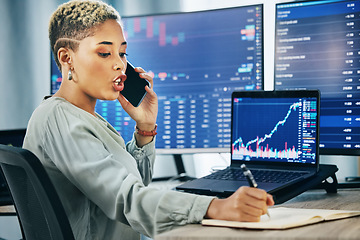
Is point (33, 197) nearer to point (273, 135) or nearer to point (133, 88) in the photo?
point (133, 88)

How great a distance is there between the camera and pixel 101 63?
1.12m

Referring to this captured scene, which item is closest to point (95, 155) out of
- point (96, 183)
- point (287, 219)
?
point (96, 183)

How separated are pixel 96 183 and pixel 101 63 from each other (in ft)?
0.97

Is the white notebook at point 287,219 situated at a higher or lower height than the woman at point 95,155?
lower

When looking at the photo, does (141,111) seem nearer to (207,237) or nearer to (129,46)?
(129,46)

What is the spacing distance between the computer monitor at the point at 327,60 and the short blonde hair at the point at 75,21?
2.25 ft

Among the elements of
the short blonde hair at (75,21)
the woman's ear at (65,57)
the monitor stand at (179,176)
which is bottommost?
the monitor stand at (179,176)

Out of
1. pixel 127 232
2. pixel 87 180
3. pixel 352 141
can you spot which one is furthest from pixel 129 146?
pixel 352 141

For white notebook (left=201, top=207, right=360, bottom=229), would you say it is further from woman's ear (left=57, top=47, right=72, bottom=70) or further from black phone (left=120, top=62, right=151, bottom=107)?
black phone (left=120, top=62, right=151, bottom=107)

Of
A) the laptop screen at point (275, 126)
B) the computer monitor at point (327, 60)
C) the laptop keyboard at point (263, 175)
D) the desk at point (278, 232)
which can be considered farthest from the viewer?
the computer monitor at point (327, 60)

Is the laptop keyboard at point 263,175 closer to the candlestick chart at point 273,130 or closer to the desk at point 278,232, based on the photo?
the candlestick chart at point 273,130

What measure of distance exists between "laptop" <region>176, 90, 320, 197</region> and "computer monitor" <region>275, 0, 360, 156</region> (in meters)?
0.16

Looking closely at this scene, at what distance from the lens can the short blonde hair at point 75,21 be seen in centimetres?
111

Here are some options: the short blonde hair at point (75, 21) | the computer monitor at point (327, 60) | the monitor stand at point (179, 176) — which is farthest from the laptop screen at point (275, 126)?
the short blonde hair at point (75, 21)
